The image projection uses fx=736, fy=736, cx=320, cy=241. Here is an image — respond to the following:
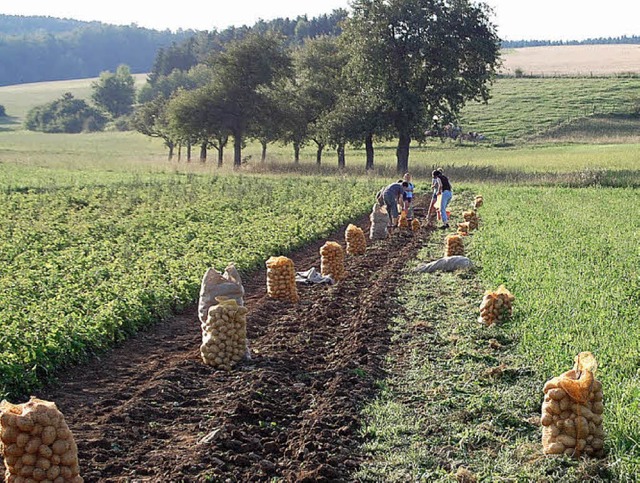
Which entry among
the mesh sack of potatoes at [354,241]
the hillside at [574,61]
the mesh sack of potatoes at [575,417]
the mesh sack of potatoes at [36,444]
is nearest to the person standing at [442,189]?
the mesh sack of potatoes at [354,241]

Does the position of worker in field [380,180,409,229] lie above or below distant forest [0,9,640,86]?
below

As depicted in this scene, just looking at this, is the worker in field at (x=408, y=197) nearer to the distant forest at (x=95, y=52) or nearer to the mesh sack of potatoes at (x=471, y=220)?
the mesh sack of potatoes at (x=471, y=220)

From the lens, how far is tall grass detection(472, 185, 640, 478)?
6434 mm

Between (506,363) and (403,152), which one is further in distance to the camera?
(403,152)

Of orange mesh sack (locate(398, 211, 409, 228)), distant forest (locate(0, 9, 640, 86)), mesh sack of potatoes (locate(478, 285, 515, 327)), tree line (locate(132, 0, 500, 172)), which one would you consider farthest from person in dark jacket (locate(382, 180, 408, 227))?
distant forest (locate(0, 9, 640, 86))

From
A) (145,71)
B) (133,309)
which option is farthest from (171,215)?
(145,71)

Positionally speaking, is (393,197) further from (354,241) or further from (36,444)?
(36,444)

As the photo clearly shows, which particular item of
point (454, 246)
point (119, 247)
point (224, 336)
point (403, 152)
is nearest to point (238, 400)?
point (224, 336)

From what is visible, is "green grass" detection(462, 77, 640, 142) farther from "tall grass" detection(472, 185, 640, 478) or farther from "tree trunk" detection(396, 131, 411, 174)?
"tall grass" detection(472, 185, 640, 478)

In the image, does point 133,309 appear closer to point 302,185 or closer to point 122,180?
point 302,185

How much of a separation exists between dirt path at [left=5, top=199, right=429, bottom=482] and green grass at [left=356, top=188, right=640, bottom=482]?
37 cm

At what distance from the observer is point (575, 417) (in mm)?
5543

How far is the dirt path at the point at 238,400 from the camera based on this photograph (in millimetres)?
5809

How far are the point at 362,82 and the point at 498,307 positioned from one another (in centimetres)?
3015
